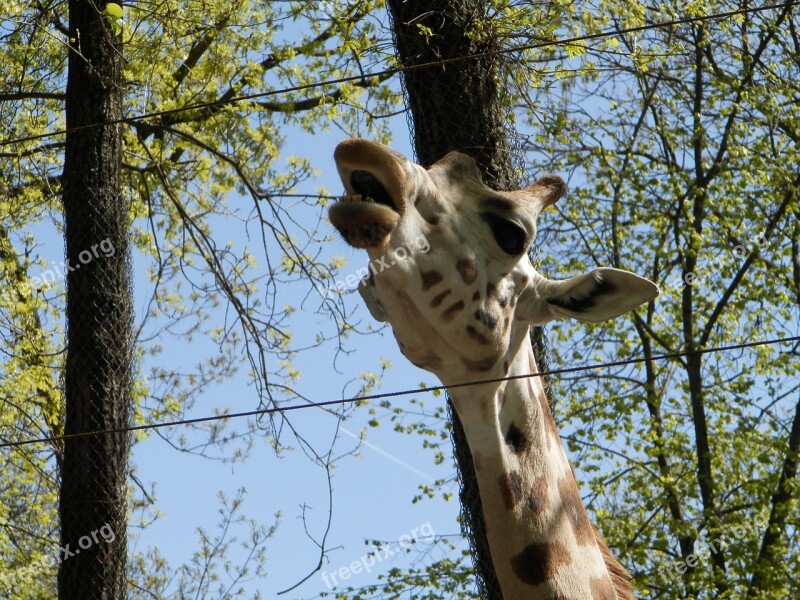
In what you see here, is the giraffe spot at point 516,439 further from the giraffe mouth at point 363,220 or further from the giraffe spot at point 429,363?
the giraffe mouth at point 363,220

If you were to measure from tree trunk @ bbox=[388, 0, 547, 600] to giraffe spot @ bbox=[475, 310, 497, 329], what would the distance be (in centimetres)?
168

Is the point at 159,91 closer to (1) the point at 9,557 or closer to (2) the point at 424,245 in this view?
(1) the point at 9,557

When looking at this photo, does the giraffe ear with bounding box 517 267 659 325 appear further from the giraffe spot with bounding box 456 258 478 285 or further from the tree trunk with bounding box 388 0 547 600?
the tree trunk with bounding box 388 0 547 600

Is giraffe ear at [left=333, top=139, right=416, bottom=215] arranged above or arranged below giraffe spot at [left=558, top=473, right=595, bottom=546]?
above

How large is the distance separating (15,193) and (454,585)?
19.2 feet

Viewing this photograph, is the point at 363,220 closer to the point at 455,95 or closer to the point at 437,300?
the point at 437,300

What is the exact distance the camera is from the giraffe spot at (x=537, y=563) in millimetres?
3551

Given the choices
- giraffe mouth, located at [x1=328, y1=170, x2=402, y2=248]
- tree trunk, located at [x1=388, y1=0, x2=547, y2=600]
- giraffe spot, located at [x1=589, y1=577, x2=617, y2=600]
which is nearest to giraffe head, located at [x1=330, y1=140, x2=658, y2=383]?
giraffe mouth, located at [x1=328, y1=170, x2=402, y2=248]

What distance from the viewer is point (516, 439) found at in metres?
3.77

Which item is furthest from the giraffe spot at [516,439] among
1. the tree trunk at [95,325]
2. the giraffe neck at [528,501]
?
the tree trunk at [95,325]

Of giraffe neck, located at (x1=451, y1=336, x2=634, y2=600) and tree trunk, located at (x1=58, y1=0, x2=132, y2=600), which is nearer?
giraffe neck, located at (x1=451, y1=336, x2=634, y2=600)

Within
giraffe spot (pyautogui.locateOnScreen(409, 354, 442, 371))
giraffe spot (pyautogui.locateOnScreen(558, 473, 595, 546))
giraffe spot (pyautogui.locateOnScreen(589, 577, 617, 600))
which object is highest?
giraffe spot (pyautogui.locateOnScreen(409, 354, 442, 371))

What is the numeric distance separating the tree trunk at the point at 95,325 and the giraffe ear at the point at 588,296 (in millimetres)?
5316

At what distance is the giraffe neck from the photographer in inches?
141
